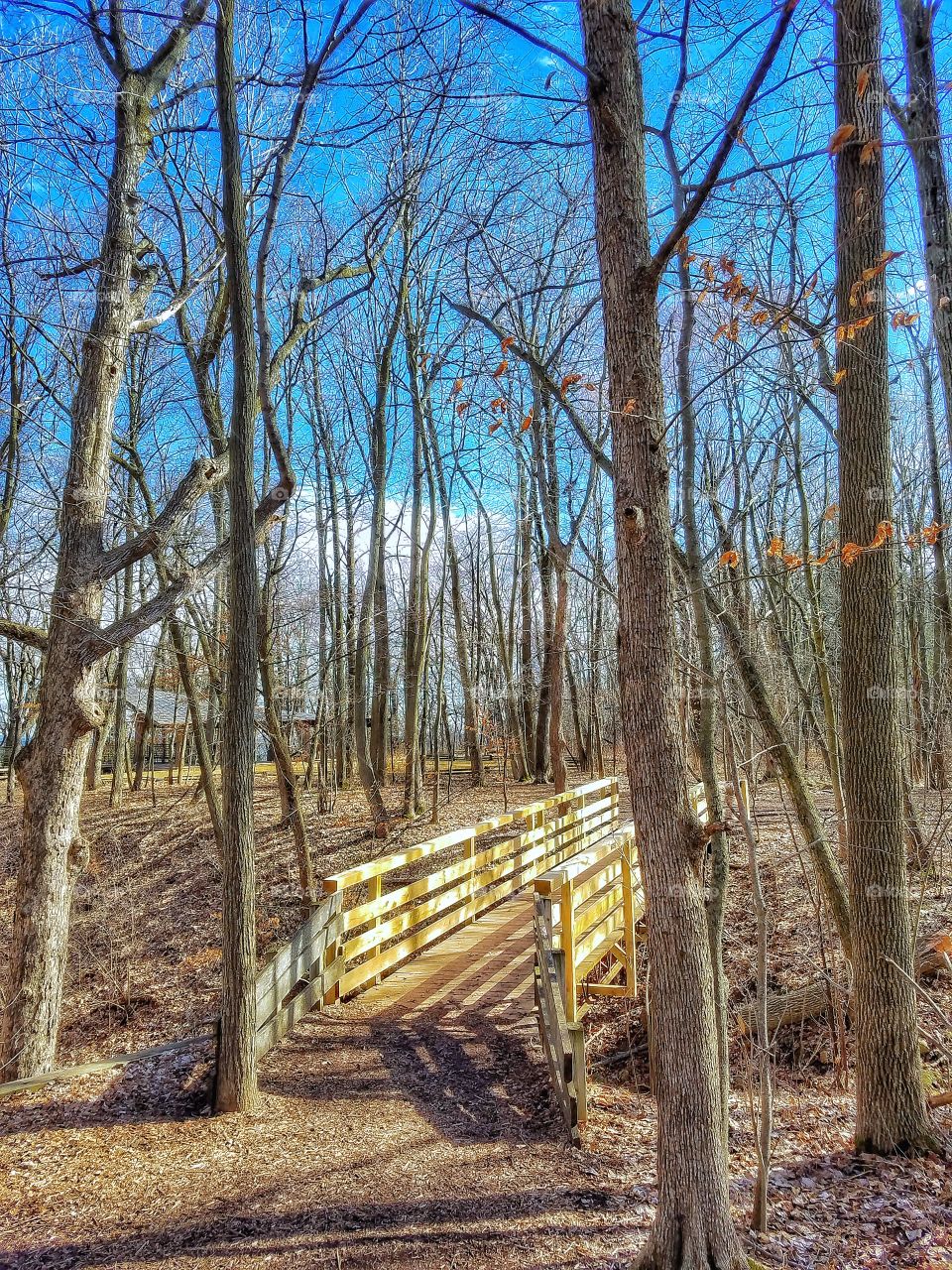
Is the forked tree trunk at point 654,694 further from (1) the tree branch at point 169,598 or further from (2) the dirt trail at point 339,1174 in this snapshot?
(1) the tree branch at point 169,598

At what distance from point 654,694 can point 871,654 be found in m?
2.07

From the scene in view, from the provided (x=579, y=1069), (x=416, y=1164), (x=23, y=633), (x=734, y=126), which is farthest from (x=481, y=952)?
(x=734, y=126)

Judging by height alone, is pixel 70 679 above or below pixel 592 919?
above

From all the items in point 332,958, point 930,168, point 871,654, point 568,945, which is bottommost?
point 332,958

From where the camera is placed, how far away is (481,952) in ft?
26.1

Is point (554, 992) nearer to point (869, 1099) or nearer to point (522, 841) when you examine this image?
point (869, 1099)

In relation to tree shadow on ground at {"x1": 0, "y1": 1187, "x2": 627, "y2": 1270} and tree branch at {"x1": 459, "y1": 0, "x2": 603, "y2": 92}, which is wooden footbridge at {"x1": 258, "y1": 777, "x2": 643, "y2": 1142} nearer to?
tree shadow on ground at {"x1": 0, "y1": 1187, "x2": 627, "y2": 1270}

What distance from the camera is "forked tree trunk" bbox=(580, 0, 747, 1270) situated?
3.15 meters

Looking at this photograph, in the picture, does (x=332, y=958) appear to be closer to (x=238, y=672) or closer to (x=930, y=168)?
(x=238, y=672)

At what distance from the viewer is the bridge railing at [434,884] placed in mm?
6816

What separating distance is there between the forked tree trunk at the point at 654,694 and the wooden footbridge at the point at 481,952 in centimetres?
145

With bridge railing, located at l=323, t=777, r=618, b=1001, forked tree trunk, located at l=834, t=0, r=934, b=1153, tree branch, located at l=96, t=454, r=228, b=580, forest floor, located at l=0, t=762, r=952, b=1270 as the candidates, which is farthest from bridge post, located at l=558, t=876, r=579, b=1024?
tree branch, located at l=96, t=454, r=228, b=580

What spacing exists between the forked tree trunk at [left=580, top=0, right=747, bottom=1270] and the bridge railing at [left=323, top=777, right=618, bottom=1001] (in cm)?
374

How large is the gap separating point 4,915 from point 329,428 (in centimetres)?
1124
